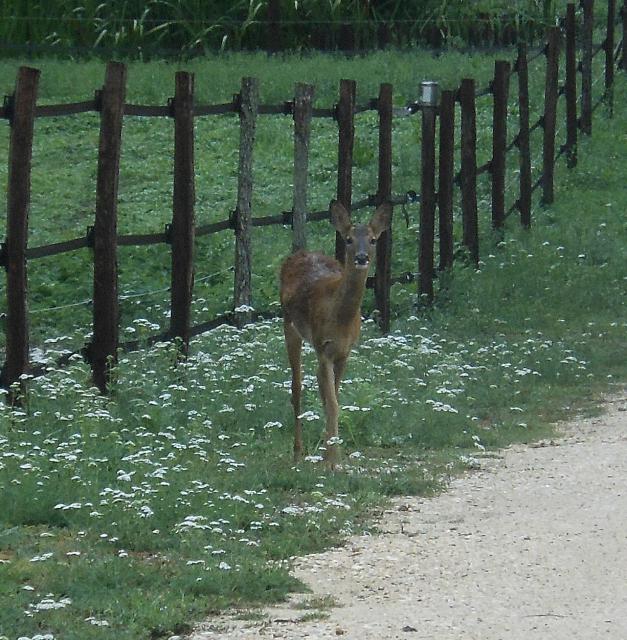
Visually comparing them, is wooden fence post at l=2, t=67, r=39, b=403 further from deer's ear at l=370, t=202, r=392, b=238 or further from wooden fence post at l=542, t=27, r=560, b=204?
wooden fence post at l=542, t=27, r=560, b=204

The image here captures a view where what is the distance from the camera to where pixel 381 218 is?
411 inches

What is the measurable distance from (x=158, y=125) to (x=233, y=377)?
12.8 metres

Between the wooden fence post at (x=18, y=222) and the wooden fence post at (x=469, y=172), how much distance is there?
22.6ft

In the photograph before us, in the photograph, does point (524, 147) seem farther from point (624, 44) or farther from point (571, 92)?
point (624, 44)

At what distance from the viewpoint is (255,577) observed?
281 inches

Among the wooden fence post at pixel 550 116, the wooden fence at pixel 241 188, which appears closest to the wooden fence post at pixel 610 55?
the wooden fence at pixel 241 188

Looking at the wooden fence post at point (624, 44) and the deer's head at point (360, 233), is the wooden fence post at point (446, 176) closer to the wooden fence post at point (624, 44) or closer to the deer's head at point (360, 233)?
the deer's head at point (360, 233)

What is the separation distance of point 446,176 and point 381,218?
5.73 meters

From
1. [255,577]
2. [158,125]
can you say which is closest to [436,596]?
[255,577]

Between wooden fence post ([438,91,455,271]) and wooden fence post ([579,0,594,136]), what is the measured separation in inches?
252

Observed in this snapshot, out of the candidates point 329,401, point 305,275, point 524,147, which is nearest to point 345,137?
point 305,275

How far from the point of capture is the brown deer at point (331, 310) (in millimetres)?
9992

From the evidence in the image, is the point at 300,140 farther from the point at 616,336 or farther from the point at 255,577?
the point at 255,577

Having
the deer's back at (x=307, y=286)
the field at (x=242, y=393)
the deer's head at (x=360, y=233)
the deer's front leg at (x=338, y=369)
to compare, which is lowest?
the field at (x=242, y=393)
